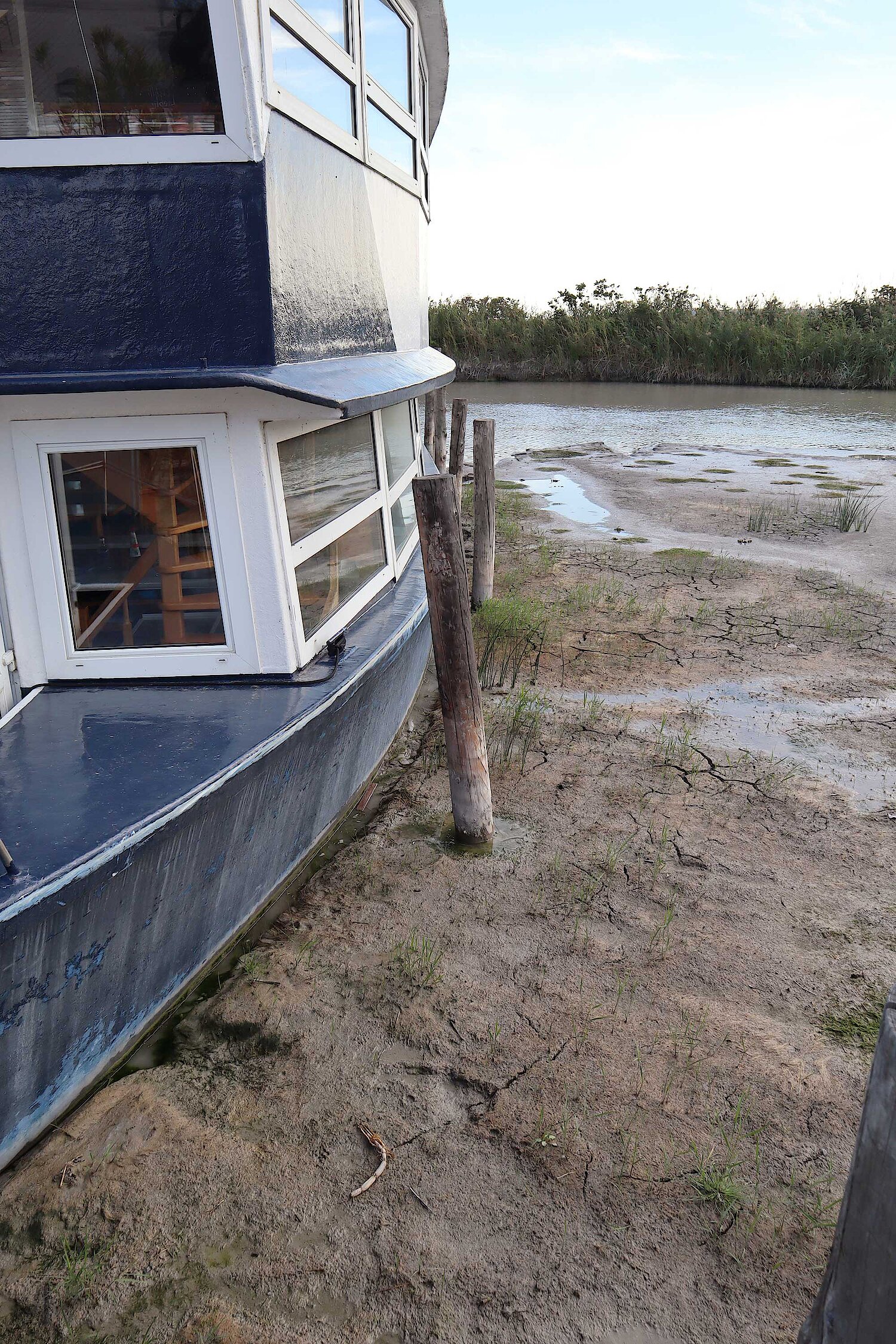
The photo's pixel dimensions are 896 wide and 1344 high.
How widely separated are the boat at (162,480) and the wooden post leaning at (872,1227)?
198 cm

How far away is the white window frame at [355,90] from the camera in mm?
3416

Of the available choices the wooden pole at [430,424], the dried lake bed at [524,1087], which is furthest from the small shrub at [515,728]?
the wooden pole at [430,424]

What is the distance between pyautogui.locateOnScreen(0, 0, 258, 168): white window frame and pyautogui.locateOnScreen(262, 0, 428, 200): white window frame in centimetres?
15

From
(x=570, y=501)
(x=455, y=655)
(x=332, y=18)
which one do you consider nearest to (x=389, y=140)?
(x=332, y=18)

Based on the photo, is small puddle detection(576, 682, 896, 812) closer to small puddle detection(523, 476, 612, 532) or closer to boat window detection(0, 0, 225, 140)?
boat window detection(0, 0, 225, 140)

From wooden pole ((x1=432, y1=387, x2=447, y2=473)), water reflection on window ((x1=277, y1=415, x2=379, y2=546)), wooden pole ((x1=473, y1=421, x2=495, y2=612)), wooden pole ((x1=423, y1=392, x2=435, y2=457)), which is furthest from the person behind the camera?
wooden pole ((x1=423, y1=392, x2=435, y2=457))

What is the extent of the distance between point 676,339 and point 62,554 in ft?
93.7

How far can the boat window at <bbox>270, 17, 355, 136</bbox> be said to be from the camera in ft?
11.3

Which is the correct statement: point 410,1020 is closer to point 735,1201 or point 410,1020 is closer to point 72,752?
point 735,1201

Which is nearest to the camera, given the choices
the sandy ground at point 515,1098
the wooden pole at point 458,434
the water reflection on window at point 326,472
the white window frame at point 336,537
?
the sandy ground at point 515,1098

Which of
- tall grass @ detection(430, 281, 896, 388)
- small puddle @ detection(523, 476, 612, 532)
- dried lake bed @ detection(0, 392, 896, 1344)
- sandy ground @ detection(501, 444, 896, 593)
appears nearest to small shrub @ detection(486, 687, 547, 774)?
dried lake bed @ detection(0, 392, 896, 1344)

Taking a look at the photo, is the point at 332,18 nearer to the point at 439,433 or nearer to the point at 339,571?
the point at 339,571

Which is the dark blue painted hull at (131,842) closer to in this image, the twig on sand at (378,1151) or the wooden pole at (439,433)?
the twig on sand at (378,1151)

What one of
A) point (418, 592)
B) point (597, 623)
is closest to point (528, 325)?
point (597, 623)
